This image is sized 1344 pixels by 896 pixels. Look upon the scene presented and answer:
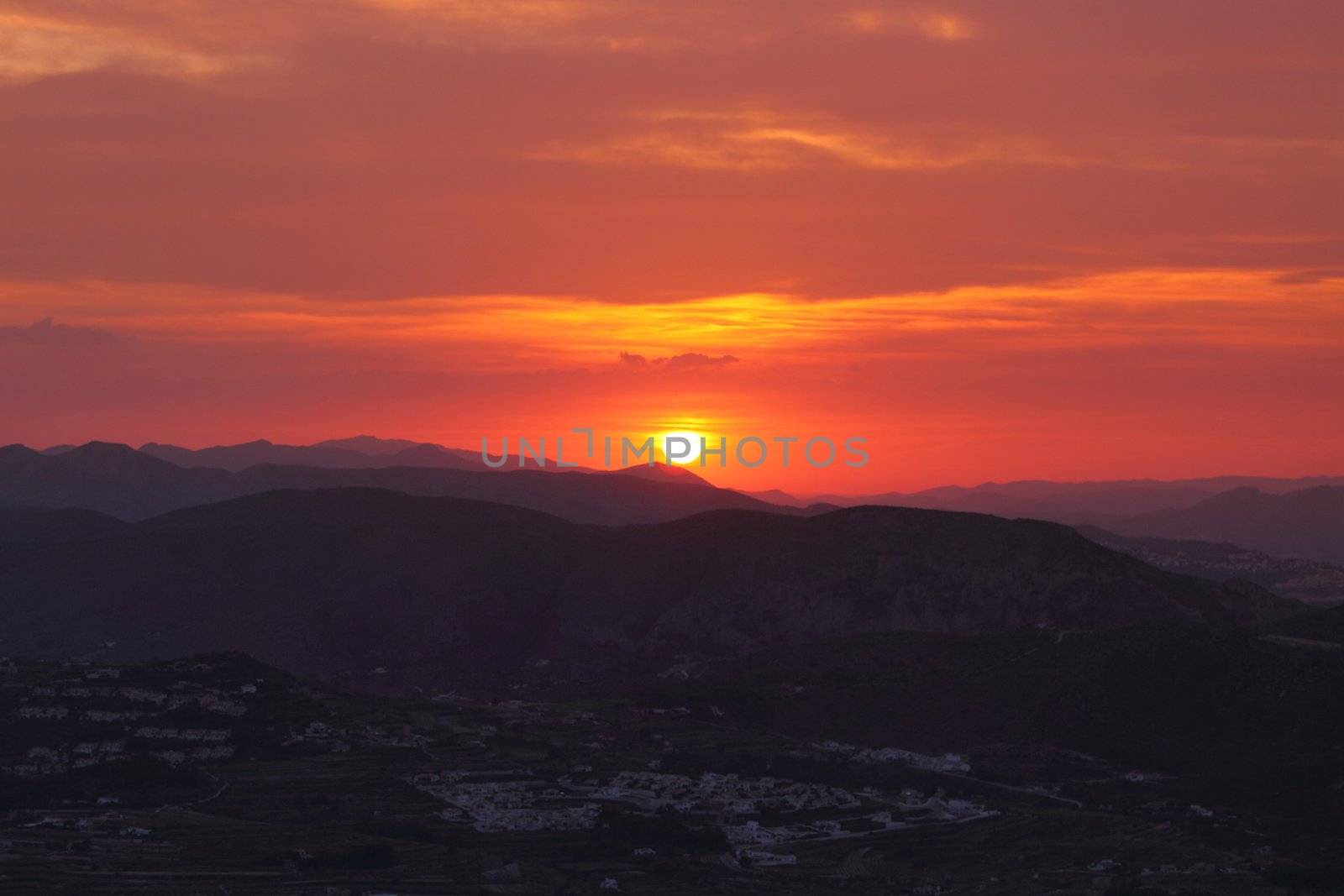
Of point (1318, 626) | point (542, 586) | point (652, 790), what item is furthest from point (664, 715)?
point (542, 586)

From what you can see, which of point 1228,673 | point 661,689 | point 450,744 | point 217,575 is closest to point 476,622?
point 217,575

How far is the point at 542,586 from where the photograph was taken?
6545 inches

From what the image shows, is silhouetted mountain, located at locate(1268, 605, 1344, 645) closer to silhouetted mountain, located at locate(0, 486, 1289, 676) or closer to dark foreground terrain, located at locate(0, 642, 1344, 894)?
dark foreground terrain, located at locate(0, 642, 1344, 894)

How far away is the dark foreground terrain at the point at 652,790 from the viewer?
65750 millimetres

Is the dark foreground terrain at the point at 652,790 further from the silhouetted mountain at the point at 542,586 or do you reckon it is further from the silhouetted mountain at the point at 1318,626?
the silhouetted mountain at the point at 542,586

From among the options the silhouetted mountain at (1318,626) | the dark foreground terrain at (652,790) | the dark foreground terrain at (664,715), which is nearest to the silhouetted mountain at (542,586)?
the dark foreground terrain at (664,715)

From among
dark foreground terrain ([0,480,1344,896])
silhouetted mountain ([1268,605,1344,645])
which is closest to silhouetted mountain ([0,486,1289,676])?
dark foreground terrain ([0,480,1344,896])

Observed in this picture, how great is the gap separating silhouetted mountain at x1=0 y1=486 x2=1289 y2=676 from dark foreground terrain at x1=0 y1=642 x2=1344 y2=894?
2454 centimetres

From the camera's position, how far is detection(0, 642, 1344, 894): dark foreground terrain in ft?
216

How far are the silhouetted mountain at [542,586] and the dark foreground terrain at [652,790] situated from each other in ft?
80.5

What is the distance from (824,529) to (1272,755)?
7122 cm

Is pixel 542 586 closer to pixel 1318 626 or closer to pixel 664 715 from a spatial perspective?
pixel 664 715

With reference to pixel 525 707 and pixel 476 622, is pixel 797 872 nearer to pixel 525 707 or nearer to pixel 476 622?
pixel 525 707

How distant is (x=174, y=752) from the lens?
9162 cm
